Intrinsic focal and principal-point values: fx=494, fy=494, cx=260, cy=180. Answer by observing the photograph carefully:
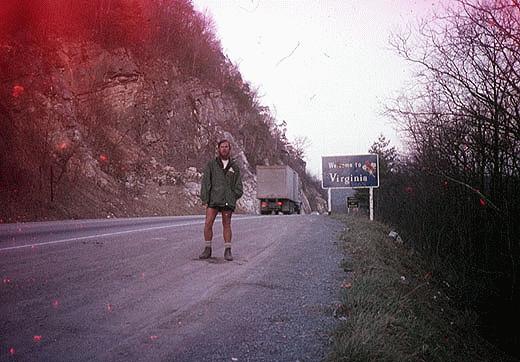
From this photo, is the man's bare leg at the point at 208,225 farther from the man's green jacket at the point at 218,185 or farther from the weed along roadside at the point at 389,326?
the weed along roadside at the point at 389,326

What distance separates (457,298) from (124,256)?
338 inches

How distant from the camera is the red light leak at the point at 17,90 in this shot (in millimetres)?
26922

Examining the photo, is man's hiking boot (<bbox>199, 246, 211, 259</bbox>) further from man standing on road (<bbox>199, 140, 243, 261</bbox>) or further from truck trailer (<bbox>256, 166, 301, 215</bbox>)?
truck trailer (<bbox>256, 166, 301, 215</bbox>)

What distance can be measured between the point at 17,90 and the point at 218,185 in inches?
911

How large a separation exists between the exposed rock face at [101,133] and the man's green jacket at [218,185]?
1542 cm

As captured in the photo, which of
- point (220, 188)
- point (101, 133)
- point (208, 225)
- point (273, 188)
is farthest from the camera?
point (273, 188)

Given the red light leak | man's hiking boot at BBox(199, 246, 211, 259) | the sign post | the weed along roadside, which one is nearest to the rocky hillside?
the red light leak

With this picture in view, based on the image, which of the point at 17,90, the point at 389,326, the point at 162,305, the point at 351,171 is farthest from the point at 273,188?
the point at 389,326

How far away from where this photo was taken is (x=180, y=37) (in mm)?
47031

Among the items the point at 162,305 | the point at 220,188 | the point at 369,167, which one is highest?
the point at 369,167

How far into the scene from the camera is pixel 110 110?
117 ft

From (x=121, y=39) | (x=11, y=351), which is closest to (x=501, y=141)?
(x=11, y=351)

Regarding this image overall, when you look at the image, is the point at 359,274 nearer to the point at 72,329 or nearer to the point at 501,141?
the point at 72,329

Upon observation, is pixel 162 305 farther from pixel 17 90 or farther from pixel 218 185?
pixel 17 90
